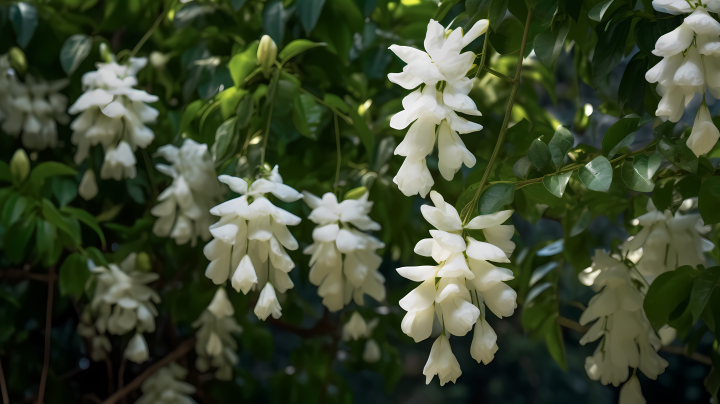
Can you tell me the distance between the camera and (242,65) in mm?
781

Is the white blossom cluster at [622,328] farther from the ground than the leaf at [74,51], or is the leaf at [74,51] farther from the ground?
the leaf at [74,51]

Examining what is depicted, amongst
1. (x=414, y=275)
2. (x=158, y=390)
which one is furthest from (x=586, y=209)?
(x=158, y=390)

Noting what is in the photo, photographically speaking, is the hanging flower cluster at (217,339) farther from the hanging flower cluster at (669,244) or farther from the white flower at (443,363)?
the hanging flower cluster at (669,244)

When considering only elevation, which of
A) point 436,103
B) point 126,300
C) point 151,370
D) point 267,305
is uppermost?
point 436,103

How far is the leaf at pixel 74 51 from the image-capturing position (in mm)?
949

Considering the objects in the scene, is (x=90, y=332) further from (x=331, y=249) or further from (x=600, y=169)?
(x=600, y=169)

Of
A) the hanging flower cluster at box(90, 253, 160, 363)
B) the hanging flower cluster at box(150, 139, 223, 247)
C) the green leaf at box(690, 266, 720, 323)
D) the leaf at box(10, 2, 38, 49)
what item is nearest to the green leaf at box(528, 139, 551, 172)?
the green leaf at box(690, 266, 720, 323)

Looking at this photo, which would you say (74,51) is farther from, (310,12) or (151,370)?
(151,370)

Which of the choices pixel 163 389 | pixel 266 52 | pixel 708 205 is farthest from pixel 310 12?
pixel 163 389

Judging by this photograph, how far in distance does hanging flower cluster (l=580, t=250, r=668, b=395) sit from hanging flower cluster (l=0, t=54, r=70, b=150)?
977 millimetres

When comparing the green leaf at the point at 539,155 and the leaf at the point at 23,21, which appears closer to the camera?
the green leaf at the point at 539,155

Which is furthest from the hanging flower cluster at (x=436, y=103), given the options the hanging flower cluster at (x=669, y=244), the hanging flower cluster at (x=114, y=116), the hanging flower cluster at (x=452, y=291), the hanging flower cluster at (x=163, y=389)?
the hanging flower cluster at (x=163, y=389)

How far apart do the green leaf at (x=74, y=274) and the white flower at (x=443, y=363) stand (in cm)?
70

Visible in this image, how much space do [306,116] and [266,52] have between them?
0.32 ft
